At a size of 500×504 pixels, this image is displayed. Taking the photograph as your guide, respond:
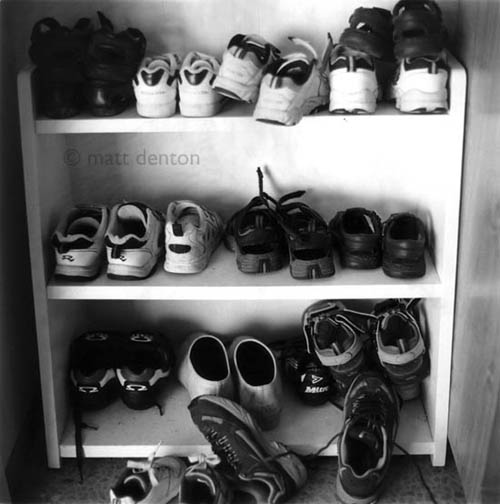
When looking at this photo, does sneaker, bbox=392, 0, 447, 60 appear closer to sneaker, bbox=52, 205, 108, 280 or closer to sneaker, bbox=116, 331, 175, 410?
sneaker, bbox=52, 205, 108, 280

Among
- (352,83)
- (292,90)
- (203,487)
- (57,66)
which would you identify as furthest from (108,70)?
(203,487)

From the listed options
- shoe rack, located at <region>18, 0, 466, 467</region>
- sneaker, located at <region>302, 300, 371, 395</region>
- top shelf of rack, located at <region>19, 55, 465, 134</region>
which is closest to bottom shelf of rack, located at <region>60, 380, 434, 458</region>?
shoe rack, located at <region>18, 0, 466, 467</region>

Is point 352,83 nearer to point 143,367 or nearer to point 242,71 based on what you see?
point 242,71

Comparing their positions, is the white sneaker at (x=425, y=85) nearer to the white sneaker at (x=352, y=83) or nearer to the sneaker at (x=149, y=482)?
the white sneaker at (x=352, y=83)

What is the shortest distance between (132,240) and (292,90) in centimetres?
45

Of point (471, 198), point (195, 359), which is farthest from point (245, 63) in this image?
point (195, 359)

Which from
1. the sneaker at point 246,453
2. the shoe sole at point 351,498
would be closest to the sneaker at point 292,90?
the sneaker at point 246,453

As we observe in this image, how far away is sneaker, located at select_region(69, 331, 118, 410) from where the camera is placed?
6.42ft

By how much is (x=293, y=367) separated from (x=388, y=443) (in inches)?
11.3

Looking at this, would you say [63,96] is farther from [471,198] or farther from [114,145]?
[471,198]

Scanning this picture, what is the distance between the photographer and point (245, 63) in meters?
1.66

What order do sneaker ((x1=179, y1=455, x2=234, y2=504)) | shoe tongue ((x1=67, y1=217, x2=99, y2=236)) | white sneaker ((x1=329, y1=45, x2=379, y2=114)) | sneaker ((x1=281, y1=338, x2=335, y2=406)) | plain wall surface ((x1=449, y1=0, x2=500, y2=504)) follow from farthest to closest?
sneaker ((x1=281, y1=338, x2=335, y2=406)), shoe tongue ((x1=67, y1=217, x2=99, y2=236)), sneaker ((x1=179, y1=455, x2=234, y2=504)), white sneaker ((x1=329, y1=45, x2=379, y2=114)), plain wall surface ((x1=449, y1=0, x2=500, y2=504))

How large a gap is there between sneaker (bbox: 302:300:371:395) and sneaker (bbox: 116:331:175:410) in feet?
1.05

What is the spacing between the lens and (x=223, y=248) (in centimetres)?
196
